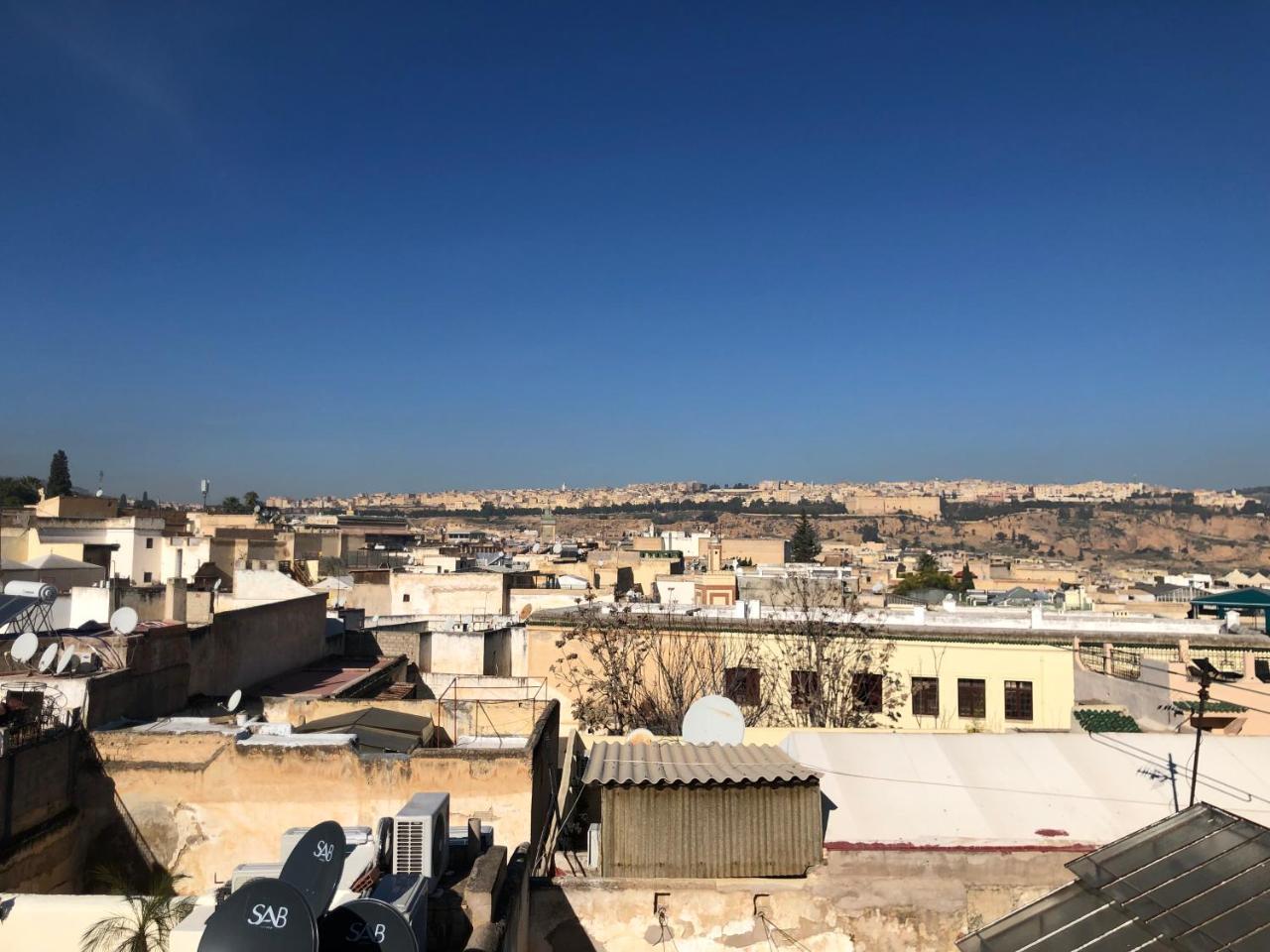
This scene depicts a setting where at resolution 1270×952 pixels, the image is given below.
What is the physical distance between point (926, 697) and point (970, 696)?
82 centimetres

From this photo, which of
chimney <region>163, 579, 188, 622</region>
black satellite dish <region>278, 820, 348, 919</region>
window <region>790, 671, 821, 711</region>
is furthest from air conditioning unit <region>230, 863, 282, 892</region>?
chimney <region>163, 579, 188, 622</region>

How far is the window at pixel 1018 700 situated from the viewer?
17.3 meters

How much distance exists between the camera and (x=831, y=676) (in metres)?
17.5

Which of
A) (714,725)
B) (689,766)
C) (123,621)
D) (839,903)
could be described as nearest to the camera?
(839,903)

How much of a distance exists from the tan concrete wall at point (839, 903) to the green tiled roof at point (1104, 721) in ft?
16.2

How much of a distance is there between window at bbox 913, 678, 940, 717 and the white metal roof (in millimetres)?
5529

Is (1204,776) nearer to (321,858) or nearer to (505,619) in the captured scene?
(321,858)

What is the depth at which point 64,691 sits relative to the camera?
429 inches

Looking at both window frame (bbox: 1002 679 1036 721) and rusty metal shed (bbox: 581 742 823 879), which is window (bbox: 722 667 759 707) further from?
rusty metal shed (bbox: 581 742 823 879)

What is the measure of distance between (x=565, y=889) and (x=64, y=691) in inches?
262

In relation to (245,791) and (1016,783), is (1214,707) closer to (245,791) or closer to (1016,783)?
(1016,783)

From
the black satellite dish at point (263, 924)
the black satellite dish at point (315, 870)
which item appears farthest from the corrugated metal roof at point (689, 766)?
the black satellite dish at point (263, 924)

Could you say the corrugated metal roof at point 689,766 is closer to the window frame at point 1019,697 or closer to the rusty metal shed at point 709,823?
the rusty metal shed at point 709,823

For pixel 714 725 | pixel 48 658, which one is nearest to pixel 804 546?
pixel 714 725
